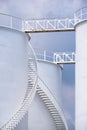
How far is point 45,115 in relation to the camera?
154ft

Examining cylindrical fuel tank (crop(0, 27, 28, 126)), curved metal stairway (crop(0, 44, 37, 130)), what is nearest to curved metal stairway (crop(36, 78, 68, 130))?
curved metal stairway (crop(0, 44, 37, 130))

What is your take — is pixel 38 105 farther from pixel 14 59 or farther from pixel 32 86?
pixel 14 59

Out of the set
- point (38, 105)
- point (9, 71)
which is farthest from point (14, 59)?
point (38, 105)

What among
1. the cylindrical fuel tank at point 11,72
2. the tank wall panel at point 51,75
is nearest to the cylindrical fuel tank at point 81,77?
the cylindrical fuel tank at point 11,72

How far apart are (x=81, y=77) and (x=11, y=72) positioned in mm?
5026

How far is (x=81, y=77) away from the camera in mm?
39062

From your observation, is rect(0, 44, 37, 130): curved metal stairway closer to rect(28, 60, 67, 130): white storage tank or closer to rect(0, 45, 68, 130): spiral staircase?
rect(0, 45, 68, 130): spiral staircase

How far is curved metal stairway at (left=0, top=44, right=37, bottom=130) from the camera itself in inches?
1469

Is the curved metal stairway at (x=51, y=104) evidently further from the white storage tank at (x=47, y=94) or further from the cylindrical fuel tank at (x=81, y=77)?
the cylindrical fuel tank at (x=81, y=77)

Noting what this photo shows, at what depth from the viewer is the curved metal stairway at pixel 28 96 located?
37312mm

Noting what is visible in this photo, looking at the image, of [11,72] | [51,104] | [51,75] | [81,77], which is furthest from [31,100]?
[51,75]

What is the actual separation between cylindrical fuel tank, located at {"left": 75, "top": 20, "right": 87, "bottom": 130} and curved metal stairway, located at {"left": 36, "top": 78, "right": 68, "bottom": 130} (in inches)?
318

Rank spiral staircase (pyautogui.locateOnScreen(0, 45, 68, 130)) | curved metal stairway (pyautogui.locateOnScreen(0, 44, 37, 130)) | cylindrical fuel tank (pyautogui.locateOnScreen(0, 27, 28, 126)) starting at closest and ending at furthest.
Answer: cylindrical fuel tank (pyautogui.locateOnScreen(0, 27, 28, 126)) → curved metal stairway (pyautogui.locateOnScreen(0, 44, 37, 130)) → spiral staircase (pyautogui.locateOnScreen(0, 45, 68, 130))

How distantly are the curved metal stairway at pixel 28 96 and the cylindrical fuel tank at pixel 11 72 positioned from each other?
304 mm
